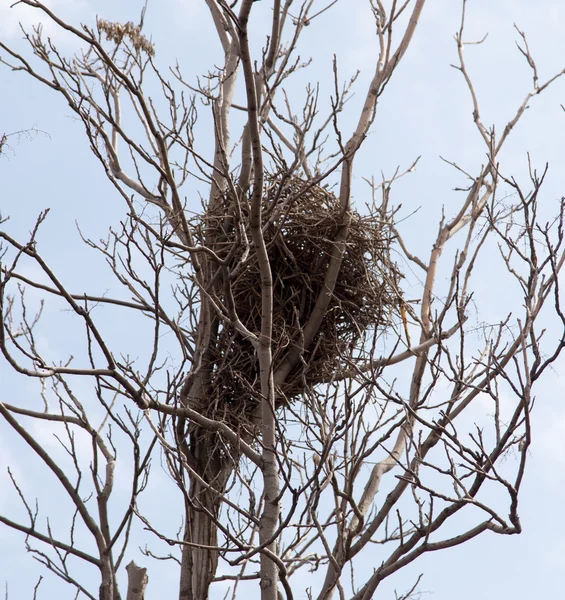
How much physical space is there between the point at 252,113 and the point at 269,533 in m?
1.54

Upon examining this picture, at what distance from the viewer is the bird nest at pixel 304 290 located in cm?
410

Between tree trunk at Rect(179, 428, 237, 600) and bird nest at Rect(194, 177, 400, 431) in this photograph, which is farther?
bird nest at Rect(194, 177, 400, 431)

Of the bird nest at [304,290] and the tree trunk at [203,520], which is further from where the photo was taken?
the bird nest at [304,290]

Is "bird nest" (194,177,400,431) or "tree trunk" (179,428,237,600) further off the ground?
"bird nest" (194,177,400,431)

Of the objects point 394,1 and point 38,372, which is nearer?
point 38,372

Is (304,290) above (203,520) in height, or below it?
above

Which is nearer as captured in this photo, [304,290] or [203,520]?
[203,520]

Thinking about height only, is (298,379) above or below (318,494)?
above

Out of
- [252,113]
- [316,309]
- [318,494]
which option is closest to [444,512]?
[318,494]

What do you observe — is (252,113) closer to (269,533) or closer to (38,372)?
(38,372)

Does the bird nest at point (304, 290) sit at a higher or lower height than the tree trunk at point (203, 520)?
higher

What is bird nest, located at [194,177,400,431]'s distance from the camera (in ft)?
13.5

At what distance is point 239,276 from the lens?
13.3ft

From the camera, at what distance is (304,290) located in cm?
423
